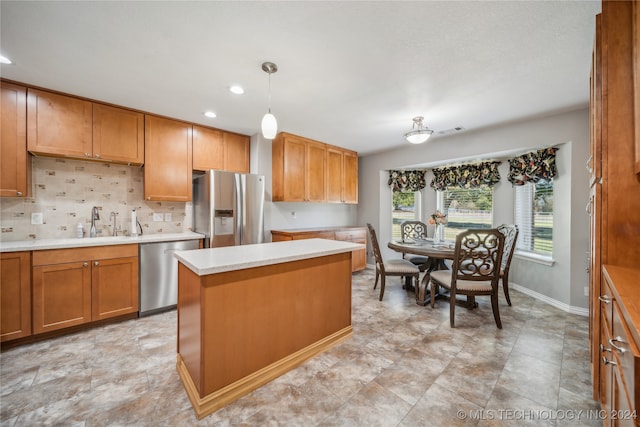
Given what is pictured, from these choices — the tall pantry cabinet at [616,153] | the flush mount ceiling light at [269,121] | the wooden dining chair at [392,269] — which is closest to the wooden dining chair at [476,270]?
the wooden dining chair at [392,269]

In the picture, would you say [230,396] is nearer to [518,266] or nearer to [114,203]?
[114,203]

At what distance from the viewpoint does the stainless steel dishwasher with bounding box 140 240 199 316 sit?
111 inches

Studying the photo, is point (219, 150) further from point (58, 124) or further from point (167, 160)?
point (58, 124)

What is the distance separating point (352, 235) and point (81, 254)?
147 inches

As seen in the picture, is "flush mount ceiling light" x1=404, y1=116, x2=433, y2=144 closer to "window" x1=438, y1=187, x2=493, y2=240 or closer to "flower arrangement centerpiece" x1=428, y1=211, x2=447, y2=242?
"flower arrangement centerpiece" x1=428, y1=211, x2=447, y2=242

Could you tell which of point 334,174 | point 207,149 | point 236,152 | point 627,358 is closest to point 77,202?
point 207,149

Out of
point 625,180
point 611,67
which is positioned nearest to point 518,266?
point 625,180

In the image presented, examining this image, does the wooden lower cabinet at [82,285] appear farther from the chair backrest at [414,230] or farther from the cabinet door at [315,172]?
the chair backrest at [414,230]

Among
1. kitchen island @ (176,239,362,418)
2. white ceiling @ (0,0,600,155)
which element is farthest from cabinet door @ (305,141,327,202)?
kitchen island @ (176,239,362,418)

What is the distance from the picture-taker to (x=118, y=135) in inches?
114

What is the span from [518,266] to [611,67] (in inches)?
132

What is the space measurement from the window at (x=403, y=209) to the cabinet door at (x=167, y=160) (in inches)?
151

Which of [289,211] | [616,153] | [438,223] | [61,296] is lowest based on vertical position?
[61,296]

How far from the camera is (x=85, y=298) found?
8.18ft
